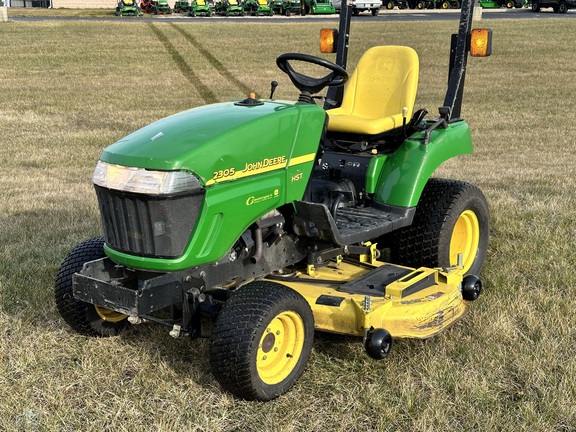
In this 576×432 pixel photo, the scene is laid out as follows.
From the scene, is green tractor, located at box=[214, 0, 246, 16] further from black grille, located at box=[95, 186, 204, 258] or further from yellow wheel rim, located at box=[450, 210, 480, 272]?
black grille, located at box=[95, 186, 204, 258]

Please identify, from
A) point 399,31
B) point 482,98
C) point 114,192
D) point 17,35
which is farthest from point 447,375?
point 17,35

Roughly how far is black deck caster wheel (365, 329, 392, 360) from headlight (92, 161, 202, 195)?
1025 millimetres

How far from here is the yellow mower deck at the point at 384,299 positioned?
3.29 metres

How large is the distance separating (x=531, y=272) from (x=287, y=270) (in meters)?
1.71

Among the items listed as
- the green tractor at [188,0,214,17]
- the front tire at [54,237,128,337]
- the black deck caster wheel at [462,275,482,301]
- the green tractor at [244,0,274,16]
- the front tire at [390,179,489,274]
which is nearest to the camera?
the front tire at [54,237,128,337]

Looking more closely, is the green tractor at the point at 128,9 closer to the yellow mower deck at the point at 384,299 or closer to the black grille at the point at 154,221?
the yellow mower deck at the point at 384,299

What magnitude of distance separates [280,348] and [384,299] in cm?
59

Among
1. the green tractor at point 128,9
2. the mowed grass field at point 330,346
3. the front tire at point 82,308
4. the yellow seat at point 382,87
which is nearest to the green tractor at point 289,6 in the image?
the green tractor at point 128,9

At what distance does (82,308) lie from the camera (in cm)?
352

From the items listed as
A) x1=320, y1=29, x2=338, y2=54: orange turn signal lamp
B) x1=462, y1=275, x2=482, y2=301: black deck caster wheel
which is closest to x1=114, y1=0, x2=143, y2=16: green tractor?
x1=320, y1=29, x2=338, y2=54: orange turn signal lamp

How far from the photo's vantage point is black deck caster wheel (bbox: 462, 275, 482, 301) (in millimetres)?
3822

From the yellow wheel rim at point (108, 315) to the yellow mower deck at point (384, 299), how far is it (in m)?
0.88

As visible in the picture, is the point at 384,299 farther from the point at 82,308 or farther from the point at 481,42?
the point at 481,42

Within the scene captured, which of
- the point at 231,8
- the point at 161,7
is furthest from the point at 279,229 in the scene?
the point at 161,7
